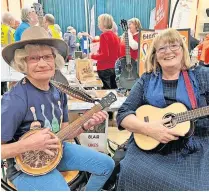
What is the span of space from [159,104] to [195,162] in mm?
426

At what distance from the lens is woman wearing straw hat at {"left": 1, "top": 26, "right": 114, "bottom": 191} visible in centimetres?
117

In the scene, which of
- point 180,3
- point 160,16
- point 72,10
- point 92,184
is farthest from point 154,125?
point 72,10

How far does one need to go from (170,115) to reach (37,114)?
2.71ft

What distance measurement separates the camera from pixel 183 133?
4.93 ft

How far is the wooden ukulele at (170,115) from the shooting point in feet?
4.94

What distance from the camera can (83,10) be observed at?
30.3 ft

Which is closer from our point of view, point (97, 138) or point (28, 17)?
point (97, 138)

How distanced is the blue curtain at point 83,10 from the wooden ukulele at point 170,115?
304 inches

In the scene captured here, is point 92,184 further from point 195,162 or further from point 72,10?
point 72,10

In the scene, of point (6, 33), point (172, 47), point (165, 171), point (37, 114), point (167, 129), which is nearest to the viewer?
point (37, 114)

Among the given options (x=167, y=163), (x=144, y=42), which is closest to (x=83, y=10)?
(x=144, y=42)

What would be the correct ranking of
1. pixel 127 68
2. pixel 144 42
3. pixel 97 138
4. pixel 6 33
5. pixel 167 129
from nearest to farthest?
pixel 167 129 < pixel 97 138 < pixel 144 42 < pixel 127 68 < pixel 6 33

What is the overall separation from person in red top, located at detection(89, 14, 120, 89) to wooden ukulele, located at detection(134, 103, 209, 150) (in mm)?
2079

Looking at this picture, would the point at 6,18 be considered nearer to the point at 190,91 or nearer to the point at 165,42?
the point at 165,42
